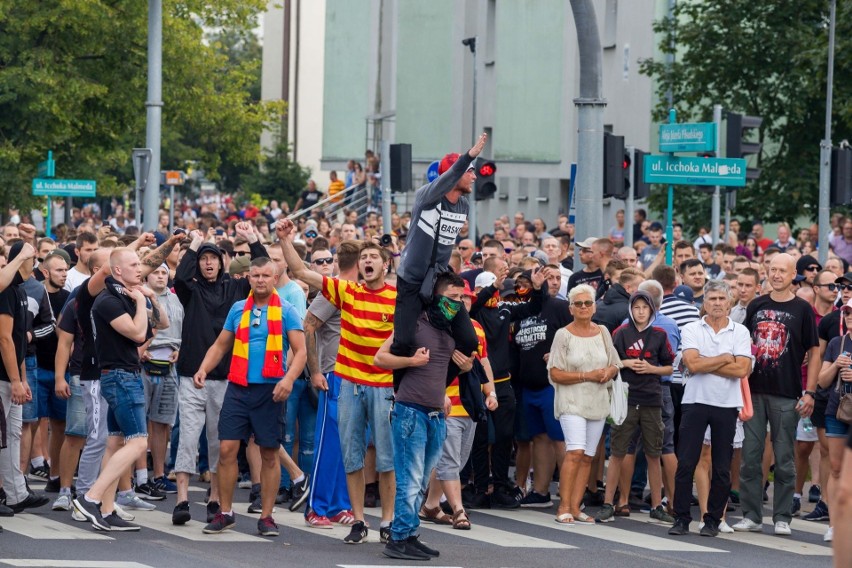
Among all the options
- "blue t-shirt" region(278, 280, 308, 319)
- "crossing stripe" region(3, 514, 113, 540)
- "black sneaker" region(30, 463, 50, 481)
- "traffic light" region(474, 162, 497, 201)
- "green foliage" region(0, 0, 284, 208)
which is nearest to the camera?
"crossing stripe" region(3, 514, 113, 540)

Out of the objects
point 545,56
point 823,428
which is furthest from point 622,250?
point 545,56

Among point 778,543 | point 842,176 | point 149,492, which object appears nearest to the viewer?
point 778,543

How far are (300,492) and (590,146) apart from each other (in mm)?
4859

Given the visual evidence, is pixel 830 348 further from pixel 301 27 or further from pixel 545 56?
pixel 301 27

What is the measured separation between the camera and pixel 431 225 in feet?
33.7

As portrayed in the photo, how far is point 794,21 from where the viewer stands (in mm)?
28391

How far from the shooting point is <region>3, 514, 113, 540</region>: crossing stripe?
10922mm

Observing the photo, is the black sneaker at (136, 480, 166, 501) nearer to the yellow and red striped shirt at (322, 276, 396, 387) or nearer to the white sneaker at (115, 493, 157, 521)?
the white sneaker at (115, 493, 157, 521)

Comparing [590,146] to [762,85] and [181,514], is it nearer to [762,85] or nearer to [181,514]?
[181,514]

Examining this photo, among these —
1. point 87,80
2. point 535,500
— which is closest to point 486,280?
point 535,500

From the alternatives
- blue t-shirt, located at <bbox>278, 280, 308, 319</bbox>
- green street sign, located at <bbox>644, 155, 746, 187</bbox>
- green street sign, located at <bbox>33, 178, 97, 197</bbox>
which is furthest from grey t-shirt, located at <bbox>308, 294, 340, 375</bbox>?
green street sign, located at <bbox>33, 178, 97, 197</bbox>

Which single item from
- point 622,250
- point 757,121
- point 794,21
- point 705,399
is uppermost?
point 794,21

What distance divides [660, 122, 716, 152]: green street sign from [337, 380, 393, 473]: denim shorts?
7714 mm

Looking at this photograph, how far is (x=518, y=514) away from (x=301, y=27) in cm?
7156
